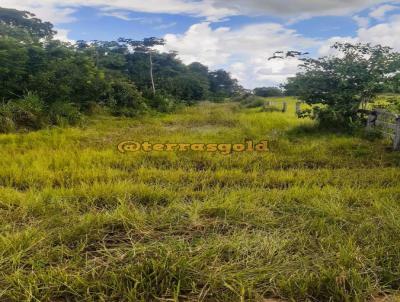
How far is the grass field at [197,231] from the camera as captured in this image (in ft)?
8.79

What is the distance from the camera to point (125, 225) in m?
3.52

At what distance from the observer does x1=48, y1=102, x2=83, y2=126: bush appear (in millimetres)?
10926

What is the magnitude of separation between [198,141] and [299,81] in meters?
3.94

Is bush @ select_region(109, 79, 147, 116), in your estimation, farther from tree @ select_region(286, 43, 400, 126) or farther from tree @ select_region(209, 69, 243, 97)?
tree @ select_region(209, 69, 243, 97)

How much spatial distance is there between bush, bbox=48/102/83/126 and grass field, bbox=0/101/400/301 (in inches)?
182

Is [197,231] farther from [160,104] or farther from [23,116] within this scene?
[160,104]

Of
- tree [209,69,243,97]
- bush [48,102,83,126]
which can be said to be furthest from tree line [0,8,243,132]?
tree [209,69,243,97]

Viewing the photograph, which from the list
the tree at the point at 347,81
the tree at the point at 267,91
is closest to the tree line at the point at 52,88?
the tree at the point at 347,81

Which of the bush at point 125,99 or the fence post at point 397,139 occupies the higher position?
the bush at point 125,99

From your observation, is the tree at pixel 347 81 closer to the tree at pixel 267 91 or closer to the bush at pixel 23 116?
the bush at pixel 23 116

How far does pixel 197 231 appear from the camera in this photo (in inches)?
139

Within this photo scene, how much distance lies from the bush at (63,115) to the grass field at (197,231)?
4.62m

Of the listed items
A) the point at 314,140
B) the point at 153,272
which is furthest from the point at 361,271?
the point at 314,140

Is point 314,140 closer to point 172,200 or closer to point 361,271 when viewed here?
point 172,200
